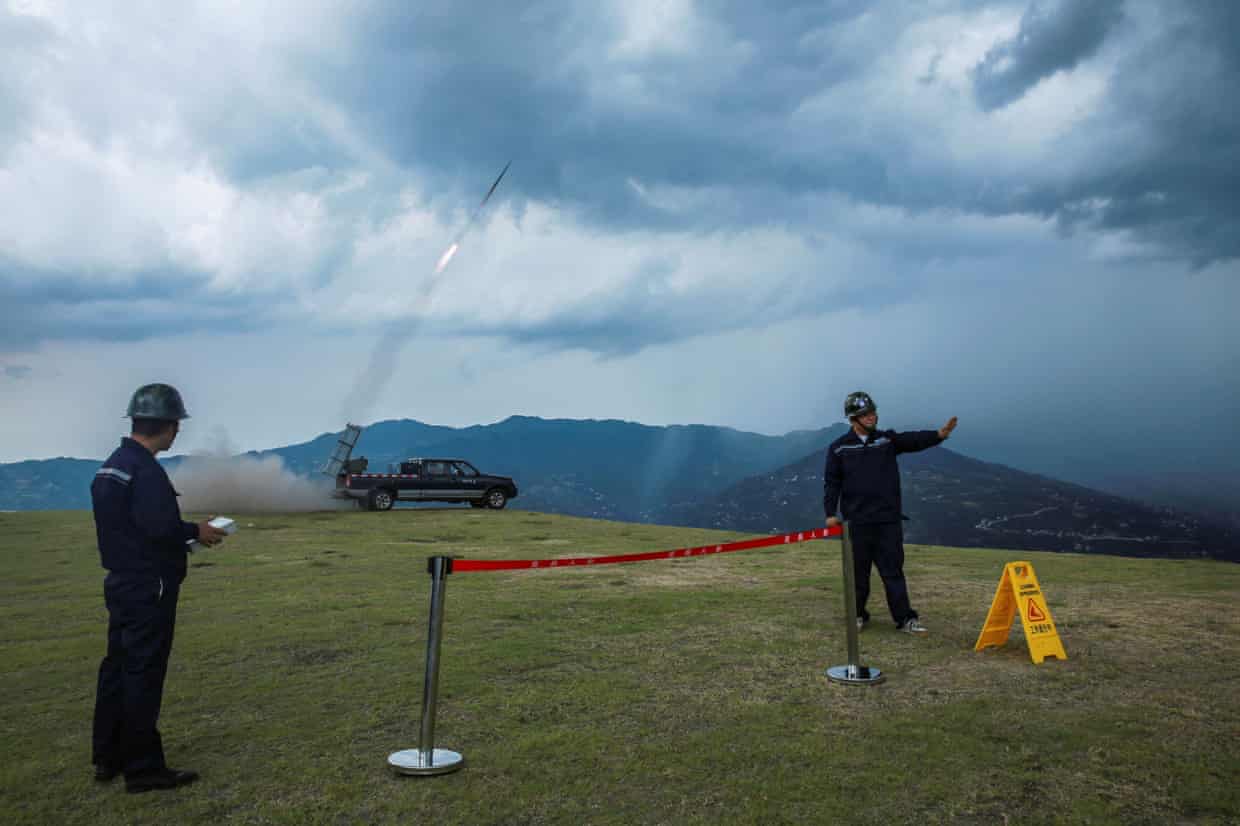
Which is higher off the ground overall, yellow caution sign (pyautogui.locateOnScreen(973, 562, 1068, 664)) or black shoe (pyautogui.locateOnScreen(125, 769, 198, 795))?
yellow caution sign (pyautogui.locateOnScreen(973, 562, 1068, 664))

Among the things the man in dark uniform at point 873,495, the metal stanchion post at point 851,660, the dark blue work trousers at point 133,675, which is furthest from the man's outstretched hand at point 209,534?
the man in dark uniform at point 873,495

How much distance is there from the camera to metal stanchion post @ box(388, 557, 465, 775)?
4.34 meters

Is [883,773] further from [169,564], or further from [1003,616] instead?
[169,564]

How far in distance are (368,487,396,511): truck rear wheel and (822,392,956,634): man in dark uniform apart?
22.2m

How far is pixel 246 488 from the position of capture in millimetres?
29391

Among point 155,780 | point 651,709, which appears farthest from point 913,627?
point 155,780

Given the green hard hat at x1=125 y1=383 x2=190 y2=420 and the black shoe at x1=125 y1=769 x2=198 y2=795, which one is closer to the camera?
the black shoe at x1=125 y1=769 x2=198 y2=795

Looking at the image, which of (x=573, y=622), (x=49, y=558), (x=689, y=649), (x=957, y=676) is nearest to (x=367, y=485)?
(x=49, y=558)

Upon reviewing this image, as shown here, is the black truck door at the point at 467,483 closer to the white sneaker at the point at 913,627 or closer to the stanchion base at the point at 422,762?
the white sneaker at the point at 913,627

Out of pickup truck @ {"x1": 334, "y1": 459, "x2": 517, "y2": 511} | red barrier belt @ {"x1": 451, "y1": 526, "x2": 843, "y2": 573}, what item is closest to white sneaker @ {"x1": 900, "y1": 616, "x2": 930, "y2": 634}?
red barrier belt @ {"x1": 451, "y1": 526, "x2": 843, "y2": 573}

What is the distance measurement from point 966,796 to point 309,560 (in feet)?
41.9

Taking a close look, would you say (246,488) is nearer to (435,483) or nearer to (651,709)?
(435,483)

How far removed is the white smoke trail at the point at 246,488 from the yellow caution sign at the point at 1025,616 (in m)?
25.8

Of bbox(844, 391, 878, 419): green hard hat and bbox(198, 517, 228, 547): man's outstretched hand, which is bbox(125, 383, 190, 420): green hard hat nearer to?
bbox(198, 517, 228, 547): man's outstretched hand
